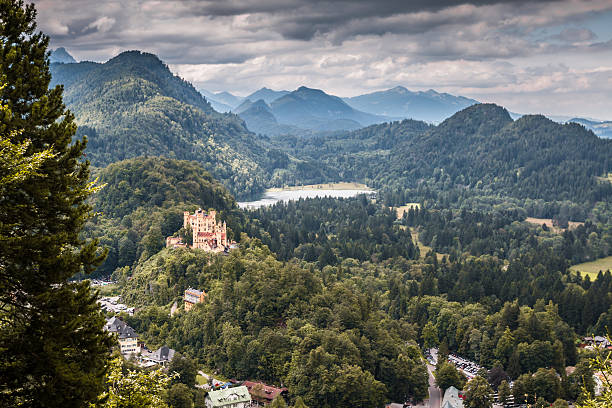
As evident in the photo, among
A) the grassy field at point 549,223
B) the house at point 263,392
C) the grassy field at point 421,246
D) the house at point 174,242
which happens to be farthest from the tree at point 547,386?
the grassy field at point 549,223

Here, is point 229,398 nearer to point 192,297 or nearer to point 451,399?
point 192,297

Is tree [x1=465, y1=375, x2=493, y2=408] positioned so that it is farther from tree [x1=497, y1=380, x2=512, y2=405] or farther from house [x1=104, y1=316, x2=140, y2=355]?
house [x1=104, y1=316, x2=140, y2=355]

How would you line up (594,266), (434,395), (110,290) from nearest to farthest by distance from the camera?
(434,395) < (110,290) < (594,266)

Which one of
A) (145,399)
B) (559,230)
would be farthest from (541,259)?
(145,399)

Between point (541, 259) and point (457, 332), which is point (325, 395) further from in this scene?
point (541, 259)

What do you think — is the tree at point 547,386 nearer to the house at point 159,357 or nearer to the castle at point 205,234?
the house at point 159,357

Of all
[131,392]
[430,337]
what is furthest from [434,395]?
[131,392]
